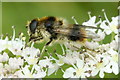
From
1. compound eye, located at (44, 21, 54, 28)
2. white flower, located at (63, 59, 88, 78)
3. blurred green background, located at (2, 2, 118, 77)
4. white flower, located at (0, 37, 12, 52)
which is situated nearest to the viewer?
white flower, located at (63, 59, 88, 78)

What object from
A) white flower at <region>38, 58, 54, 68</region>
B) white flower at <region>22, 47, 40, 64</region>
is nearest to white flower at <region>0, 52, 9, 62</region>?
white flower at <region>22, 47, 40, 64</region>

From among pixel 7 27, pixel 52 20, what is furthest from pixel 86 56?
pixel 7 27

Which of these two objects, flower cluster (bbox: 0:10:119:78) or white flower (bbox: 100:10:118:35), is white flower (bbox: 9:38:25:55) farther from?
white flower (bbox: 100:10:118:35)

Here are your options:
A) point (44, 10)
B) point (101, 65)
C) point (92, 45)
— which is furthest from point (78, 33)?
point (44, 10)

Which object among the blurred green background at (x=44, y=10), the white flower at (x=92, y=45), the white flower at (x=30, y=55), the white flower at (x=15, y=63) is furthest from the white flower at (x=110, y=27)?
the blurred green background at (x=44, y=10)

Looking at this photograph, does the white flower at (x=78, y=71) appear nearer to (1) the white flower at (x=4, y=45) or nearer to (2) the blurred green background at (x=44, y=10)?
(1) the white flower at (x=4, y=45)
